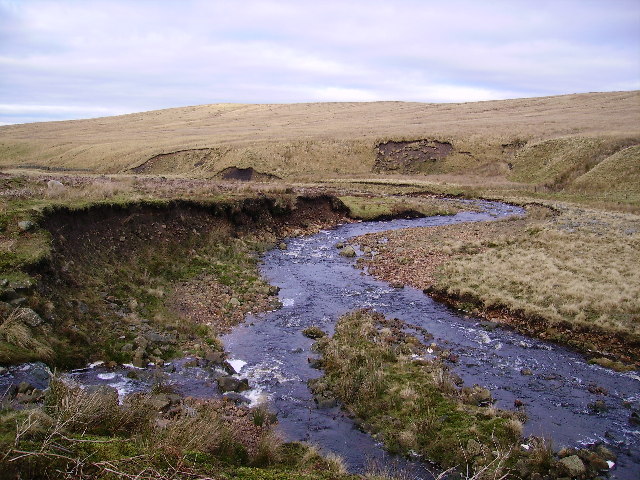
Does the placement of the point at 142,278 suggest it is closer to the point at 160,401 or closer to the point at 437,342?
the point at 160,401

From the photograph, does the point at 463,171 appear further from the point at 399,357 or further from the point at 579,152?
the point at 399,357

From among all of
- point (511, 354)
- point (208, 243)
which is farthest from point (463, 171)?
point (511, 354)

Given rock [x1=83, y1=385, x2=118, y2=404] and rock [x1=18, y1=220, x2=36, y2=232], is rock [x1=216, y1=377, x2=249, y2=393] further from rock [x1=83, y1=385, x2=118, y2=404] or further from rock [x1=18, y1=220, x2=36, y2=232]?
rock [x1=18, y1=220, x2=36, y2=232]

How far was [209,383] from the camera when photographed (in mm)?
14070

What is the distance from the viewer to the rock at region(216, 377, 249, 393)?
45.1 feet

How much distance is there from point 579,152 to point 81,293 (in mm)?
64995

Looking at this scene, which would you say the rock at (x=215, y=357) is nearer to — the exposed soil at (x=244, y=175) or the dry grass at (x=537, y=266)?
the dry grass at (x=537, y=266)

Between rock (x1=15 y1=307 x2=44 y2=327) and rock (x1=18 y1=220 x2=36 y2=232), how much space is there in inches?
227

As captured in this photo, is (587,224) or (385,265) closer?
(385,265)

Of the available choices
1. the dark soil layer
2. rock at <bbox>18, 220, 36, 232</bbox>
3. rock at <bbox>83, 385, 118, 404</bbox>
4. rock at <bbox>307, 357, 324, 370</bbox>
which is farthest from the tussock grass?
rock at <bbox>18, 220, 36, 232</bbox>

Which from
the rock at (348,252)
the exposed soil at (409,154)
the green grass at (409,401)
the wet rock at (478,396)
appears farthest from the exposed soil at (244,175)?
the wet rock at (478,396)

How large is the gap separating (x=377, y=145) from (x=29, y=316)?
7175cm

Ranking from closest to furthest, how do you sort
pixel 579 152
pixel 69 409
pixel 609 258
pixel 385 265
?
pixel 69 409 → pixel 609 258 → pixel 385 265 → pixel 579 152

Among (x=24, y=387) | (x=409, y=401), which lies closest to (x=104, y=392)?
(x=24, y=387)
